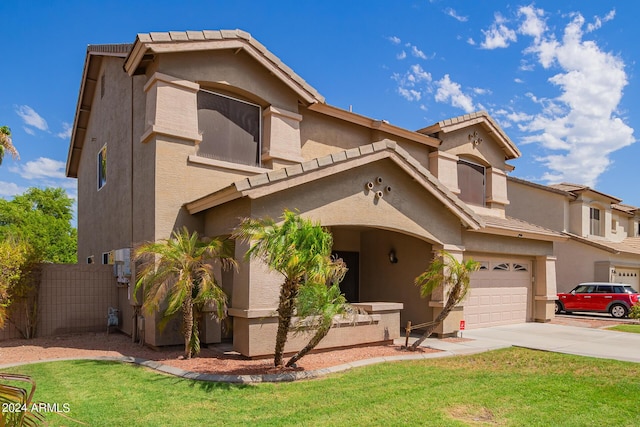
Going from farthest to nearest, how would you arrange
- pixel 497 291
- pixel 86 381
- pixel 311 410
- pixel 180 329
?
pixel 497 291, pixel 180 329, pixel 86 381, pixel 311 410

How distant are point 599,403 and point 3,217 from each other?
54.3 metres

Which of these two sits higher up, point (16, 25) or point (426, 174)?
point (16, 25)

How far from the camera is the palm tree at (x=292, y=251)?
809 centimetres

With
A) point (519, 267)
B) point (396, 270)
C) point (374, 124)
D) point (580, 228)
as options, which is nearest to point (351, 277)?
point (396, 270)

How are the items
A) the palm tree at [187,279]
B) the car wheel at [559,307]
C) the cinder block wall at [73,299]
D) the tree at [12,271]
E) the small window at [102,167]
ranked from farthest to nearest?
the car wheel at [559,307] → the small window at [102,167] → the cinder block wall at [73,299] → the tree at [12,271] → the palm tree at [187,279]

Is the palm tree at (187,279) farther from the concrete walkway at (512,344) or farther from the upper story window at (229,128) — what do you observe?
the upper story window at (229,128)

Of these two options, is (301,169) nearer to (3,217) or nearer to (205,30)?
(205,30)

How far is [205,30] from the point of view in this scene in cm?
1212

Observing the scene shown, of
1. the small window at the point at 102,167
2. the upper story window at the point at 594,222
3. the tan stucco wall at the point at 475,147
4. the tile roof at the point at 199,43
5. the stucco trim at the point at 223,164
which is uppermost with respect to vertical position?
the tile roof at the point at 199,43

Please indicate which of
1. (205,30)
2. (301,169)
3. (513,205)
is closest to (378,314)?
(301,169)

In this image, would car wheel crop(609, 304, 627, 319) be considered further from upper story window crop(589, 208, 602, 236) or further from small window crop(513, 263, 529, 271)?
upper story window crop(589, 208, 602, 236)

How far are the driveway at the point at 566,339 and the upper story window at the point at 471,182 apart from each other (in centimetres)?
554

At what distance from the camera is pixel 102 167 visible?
1683 centimetres

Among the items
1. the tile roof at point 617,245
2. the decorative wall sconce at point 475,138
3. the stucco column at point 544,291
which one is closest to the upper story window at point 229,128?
the decorative wall sconce at point 475,138
